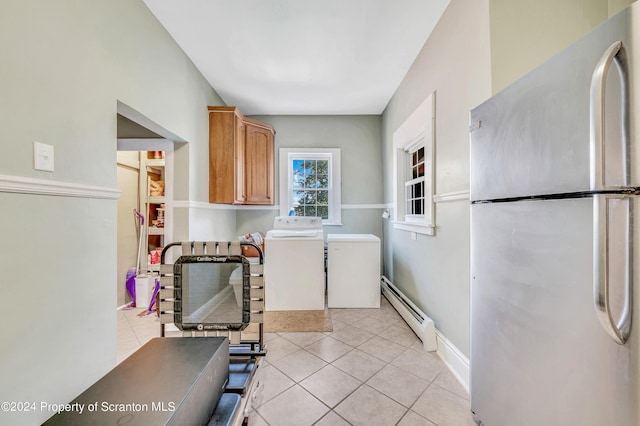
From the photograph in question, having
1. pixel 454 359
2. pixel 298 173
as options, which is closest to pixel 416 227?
pixel 454 359

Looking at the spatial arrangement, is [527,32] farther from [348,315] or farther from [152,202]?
[152,202]

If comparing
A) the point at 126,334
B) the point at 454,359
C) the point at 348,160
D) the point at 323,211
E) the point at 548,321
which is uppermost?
the point at 348,160

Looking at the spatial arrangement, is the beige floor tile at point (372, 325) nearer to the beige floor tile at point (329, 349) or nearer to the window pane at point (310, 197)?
the beige floor tile at point (329, 349)

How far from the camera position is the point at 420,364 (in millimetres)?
1734

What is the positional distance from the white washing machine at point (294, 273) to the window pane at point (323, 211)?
1.16 metres

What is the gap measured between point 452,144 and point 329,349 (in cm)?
181

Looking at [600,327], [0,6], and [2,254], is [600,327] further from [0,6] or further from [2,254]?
Result: [0,6]

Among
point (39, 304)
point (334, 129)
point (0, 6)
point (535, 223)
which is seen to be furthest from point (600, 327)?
point (334, 129)

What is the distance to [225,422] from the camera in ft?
3.34

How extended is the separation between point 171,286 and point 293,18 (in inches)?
81.0

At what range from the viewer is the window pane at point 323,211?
3.82m

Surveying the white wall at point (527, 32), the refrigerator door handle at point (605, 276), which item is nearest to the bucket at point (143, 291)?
the refrigerator door handle at point (605, 276)

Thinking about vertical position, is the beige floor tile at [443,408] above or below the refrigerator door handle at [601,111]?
below

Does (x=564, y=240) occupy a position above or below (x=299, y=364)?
above
